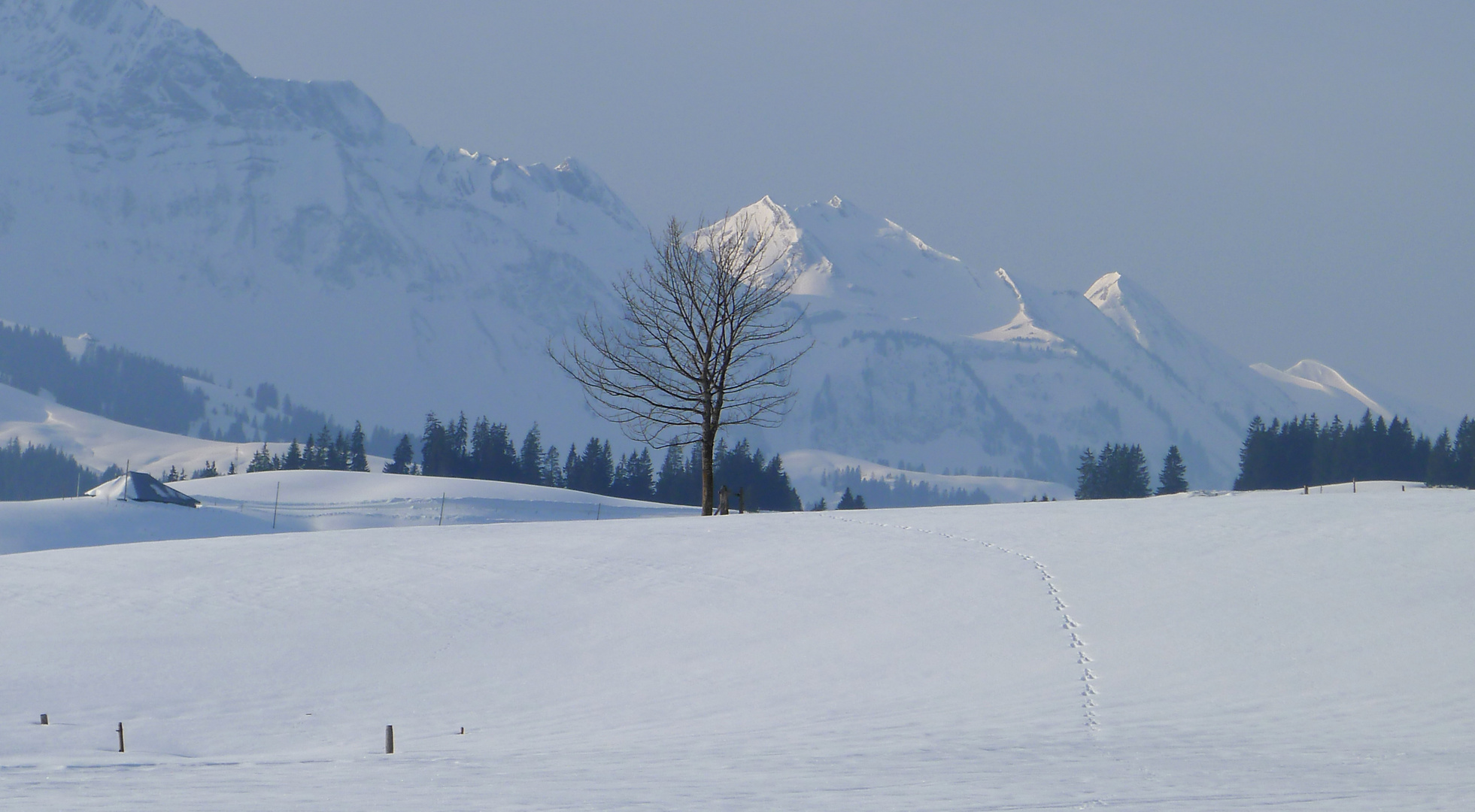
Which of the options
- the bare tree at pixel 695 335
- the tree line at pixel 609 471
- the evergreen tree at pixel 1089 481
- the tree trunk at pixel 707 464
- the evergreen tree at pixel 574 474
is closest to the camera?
the tree trunk at pixel 707 464

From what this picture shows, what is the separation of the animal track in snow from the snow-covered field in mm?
79

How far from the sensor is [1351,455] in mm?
116375

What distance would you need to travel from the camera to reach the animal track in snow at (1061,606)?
622 inches

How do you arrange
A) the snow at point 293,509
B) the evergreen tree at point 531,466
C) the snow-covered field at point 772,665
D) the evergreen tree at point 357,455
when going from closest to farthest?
1. the snow-covered field at point 772,665
2. the snow at point 293,509
3. the evergreen tree at point 531,466
4. the evergreen tree at point 357,455

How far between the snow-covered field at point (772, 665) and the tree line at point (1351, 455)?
88565 mm

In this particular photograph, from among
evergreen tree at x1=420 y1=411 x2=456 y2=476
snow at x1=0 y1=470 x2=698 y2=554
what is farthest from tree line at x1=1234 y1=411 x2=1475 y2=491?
evergreen tree at x1=420 y1=411 x2=456 y2=476

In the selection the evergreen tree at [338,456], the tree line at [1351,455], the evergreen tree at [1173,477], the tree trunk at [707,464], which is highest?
the tree line at [1351,455]

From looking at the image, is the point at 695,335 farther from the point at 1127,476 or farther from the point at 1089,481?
the point at 1089,481

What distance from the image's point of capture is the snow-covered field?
12.0m

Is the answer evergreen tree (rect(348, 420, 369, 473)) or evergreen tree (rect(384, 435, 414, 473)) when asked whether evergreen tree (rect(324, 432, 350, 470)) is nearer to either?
evergreen tree (rect(348, 420, 369, 473))

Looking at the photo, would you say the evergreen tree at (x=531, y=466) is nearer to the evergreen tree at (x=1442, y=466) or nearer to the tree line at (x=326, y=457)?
the tree line at (x=326, y=457)

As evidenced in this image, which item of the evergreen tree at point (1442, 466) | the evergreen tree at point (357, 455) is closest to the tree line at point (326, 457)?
the evergreen tree at point (357, 455)

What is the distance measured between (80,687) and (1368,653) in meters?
17.9

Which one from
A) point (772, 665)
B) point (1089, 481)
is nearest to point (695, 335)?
point (772, 665)
